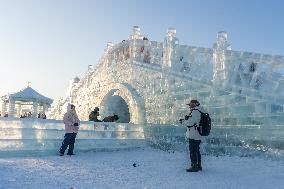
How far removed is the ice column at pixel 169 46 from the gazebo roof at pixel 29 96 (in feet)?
43.0

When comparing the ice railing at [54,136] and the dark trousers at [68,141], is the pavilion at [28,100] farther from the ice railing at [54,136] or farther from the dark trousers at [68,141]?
the dark trousers at [68,141]

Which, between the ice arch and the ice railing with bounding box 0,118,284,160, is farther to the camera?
the ice arch

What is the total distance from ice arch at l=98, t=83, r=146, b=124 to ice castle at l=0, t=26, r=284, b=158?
0.13 feet

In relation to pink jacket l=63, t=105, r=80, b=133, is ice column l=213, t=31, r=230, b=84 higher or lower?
higher

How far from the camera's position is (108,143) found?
12.8m

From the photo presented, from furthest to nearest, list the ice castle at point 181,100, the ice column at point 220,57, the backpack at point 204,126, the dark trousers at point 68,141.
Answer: the ice column at point 220,57 < the dark trousers at point 68,141 < the ice castle at point 181,100 < the backpack at point 204,126

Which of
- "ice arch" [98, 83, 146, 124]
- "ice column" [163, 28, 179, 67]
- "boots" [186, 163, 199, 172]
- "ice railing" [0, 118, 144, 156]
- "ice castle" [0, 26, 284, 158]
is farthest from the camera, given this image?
"ice arch" [98, 83, 146, 124]

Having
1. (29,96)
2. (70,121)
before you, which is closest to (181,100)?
(70,121)

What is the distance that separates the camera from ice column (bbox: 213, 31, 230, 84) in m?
10.8

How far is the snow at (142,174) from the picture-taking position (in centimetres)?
606

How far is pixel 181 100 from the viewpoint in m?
12.7

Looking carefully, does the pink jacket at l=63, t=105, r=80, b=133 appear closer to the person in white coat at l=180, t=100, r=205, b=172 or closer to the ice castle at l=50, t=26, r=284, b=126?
the ice castle at l=50, t=26, r=284, b=126

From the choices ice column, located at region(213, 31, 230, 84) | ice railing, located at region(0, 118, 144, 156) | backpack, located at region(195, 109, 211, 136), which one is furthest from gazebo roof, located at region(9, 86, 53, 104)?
backpack, located at region(195, 109, 211, 136)

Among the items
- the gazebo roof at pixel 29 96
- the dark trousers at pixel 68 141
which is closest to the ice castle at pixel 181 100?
the dark trousers at pixel 68 141
